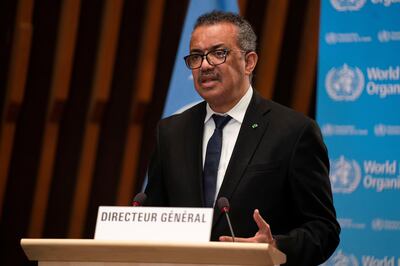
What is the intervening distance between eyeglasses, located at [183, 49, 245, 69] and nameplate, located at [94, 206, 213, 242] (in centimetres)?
81

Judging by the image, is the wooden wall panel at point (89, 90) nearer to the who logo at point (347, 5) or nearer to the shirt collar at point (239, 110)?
the who logo at point (347, 5)

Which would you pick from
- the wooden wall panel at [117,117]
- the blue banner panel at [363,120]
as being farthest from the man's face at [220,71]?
the wooden wall panel at [117,117]

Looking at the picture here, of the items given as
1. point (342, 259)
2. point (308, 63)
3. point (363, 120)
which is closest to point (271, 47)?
point (308, 63)

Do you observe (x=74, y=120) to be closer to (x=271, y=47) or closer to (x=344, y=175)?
(x=271, y=47)

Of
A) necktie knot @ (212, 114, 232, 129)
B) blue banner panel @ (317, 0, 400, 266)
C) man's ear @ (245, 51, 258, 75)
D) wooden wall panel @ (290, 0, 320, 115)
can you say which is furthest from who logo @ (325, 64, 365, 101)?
wooden wall panel @ (290, 0, 320, 115)

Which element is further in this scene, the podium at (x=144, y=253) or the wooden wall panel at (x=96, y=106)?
the wooden wall panel at (x=96, y=106)

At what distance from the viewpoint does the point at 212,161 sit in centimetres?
274

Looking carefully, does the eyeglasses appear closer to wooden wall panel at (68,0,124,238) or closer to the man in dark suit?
the man in dark suit

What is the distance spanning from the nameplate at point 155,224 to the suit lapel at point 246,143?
0.49 m

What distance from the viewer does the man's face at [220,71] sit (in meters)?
2.78

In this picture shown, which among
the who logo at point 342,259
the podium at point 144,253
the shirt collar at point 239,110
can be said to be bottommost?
the who logo at point 342,259

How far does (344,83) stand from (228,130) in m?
1.31

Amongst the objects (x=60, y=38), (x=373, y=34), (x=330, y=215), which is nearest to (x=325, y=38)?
(x=373, y=34)

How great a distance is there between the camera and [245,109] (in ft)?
9.36
